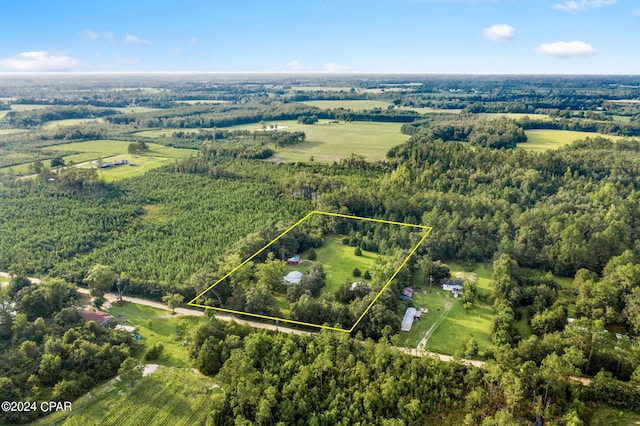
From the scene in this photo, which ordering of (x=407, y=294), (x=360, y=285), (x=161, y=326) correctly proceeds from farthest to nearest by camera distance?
(x=407, y=294), (x=161, y=326), (x=360, y=285)

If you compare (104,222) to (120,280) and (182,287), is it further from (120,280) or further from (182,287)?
(182,287)

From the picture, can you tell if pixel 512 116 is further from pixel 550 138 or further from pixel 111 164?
pixel 111 164

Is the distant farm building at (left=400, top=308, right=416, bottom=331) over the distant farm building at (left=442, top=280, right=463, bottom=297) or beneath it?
beneath

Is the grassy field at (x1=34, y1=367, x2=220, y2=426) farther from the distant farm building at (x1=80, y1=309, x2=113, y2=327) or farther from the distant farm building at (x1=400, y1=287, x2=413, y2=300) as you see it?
the distant farm building at (x1=400, y1=287, x2=413, y2=300)

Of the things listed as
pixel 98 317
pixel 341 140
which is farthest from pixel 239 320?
pixel 341 140

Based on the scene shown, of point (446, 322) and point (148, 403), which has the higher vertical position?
point (446, 322)

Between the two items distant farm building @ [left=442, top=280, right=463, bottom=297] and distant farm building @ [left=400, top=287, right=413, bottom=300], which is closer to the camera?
distant farm building @ [left=400, top=287, right=413, bottom=300]

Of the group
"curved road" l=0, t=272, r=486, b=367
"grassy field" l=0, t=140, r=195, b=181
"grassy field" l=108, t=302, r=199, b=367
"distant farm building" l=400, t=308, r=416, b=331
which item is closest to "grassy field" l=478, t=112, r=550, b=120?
"grassy field" l=0, t=140, r=195, b=181
